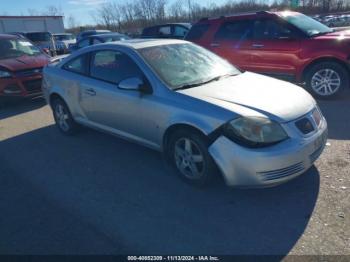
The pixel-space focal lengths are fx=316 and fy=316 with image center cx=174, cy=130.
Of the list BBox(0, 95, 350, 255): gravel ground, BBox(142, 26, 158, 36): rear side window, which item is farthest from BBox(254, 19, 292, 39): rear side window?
BBox(142, 26, 158, 36): rear side window

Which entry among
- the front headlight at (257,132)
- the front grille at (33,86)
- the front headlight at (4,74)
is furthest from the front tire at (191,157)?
the front headlight at (4,74)

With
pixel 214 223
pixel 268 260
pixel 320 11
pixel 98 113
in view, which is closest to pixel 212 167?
pixel 214 223

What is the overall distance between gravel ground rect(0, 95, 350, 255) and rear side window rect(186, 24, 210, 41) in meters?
4.35

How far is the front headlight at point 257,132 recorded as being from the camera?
3021 mm

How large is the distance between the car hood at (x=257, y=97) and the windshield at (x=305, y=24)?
3.30 metres

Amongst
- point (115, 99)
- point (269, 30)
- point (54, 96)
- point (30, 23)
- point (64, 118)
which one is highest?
point (30, 23)

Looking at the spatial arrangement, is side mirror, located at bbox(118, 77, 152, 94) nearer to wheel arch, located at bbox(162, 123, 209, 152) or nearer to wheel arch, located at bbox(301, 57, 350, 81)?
wheel arch, located at bbox(162, 123, 209, 152)

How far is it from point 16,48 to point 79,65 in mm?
4993

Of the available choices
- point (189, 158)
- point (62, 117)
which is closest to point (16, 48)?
point (62, 117)

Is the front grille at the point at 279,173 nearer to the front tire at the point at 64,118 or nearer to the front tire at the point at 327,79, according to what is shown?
the front tire at the point at 64,118

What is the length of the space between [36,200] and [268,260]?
8.46 feet

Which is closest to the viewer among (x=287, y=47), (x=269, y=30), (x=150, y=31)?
(x=287, y=47)

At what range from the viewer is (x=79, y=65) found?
500 centimetres

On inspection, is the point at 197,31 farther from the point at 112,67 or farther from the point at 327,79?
the point at 112,67
